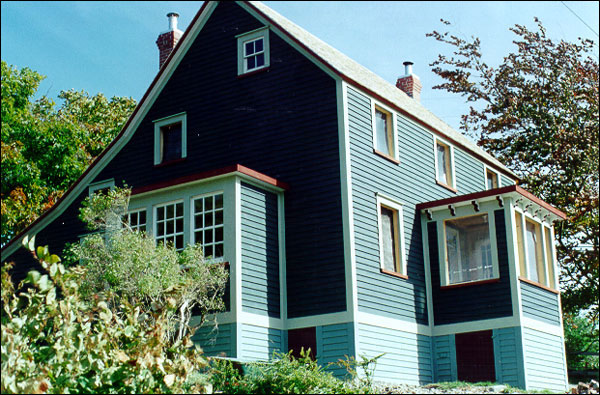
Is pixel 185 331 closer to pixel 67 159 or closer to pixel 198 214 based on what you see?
pixel 198 214

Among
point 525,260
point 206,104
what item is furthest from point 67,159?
point 525,260

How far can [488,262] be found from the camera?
18828 millimetres

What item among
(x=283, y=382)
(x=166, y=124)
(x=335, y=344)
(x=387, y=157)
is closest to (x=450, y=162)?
(x=387, y=157)

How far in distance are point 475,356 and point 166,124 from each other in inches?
383

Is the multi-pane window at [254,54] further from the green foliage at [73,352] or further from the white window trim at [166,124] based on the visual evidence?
the green foliage at [73,352]

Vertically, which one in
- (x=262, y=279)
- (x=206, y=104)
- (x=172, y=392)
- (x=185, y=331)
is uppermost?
(x=206, y=104)

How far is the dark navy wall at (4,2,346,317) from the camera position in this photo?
Result: 17.4 metres

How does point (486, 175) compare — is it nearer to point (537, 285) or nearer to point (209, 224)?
point (537, 285)

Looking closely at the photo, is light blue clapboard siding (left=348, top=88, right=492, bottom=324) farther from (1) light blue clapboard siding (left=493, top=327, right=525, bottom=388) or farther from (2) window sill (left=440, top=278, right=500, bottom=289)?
(1) light blue clapboard siding (left=493, top=327, right=525, bottom=388)

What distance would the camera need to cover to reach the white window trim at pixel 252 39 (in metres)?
19.6

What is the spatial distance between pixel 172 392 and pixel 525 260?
442 inches

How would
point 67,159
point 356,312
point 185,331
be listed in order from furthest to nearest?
1. point 67,159
2. point 356,312
3. point 185,331

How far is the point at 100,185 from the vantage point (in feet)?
70.2

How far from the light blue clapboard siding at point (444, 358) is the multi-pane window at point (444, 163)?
4925mm
